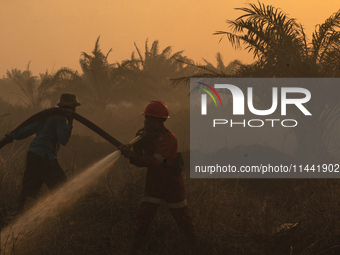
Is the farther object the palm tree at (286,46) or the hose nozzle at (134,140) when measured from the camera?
the palm tree at (286,46)

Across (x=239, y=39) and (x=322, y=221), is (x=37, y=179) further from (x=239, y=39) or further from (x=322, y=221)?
(x=239, y=39)

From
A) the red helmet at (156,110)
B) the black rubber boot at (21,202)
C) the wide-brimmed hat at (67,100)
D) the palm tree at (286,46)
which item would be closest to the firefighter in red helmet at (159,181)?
the red helmet at (156,110)

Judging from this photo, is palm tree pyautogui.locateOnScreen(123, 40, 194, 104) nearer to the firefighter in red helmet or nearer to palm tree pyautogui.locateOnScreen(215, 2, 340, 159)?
palm tree pyautogui.locateOnScreen(215, 2, 340, 159)

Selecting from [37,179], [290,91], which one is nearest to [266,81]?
[290,91]

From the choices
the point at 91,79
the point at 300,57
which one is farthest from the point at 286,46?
the point at 91,79

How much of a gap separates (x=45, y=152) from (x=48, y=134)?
239 mm

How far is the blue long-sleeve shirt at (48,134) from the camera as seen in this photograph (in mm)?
4012

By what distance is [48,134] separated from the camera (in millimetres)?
4109

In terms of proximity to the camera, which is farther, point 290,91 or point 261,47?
point 261,47

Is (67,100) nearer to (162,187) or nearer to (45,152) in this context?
(45,152)

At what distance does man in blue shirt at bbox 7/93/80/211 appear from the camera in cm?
400

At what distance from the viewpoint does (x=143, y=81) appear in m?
18.2

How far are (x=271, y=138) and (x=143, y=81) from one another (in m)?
8.31

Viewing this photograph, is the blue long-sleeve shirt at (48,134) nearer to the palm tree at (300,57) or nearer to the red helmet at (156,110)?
the red helmet at (156,110)
